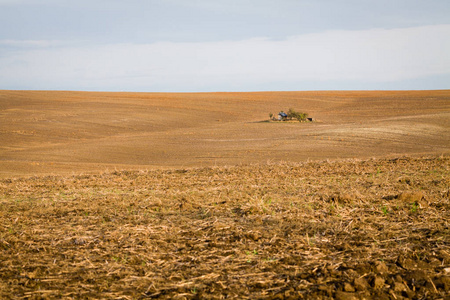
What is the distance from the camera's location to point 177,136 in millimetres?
33000

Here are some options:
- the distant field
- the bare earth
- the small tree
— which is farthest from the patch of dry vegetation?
the small tree

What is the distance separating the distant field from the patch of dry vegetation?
10.8 metres

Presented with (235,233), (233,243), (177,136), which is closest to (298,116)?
(177,136)

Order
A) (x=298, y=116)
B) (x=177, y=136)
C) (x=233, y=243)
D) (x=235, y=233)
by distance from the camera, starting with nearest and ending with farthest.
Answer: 1. (x=233, y=243)
2. (x=235, y=233)
3. (x=177, y=136)
4. (x=298, y=116)

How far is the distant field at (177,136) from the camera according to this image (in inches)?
870

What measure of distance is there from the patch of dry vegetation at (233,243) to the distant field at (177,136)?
10.8m

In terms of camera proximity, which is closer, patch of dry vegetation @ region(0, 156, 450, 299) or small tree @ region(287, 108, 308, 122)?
patch of dry vegetation @ region(0, 156, 450, 299)

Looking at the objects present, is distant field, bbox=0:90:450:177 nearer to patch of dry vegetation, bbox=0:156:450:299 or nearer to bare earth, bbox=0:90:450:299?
bare earth, bbox=0:90:450:299

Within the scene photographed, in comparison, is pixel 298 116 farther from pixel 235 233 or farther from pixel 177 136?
pixel 235 233

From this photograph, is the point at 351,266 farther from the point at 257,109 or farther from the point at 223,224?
the point at 257,109

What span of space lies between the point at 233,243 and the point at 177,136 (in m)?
28.3

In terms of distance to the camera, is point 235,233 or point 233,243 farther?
point 235,233

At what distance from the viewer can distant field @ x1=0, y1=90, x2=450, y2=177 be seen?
22.1 meters

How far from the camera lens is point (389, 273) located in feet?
13.3
